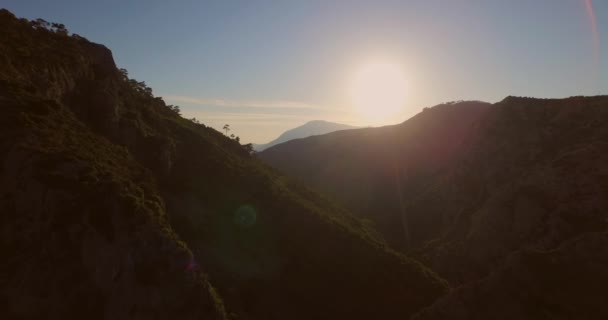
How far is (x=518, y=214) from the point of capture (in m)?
70.4

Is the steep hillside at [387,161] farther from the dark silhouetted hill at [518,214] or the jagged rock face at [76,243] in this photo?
the jagged rock face at [76,243]

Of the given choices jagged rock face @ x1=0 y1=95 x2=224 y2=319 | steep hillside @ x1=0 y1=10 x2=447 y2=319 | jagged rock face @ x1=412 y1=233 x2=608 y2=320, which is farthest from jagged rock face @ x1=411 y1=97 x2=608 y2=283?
jagged rock face @ x1=0 y1=95 x2=224 y2=319

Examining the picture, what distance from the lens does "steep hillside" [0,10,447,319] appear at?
29688 mm

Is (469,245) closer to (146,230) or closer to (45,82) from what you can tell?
(146,230)

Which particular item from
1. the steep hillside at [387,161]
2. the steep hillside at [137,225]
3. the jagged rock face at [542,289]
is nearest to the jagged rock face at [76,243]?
the steep hillside at [137,225]

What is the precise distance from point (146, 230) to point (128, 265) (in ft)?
11.4

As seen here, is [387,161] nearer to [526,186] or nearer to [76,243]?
[526,186]

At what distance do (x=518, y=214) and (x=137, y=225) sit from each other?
68720 millimetres

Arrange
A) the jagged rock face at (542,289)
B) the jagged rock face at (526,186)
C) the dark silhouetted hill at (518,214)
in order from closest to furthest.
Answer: the jagged rock face at (542,289) → the dark silhouetted hill at (518,214) → the jagged rock face at (526,186)

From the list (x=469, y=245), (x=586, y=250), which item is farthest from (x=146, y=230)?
(x=469, y=245)

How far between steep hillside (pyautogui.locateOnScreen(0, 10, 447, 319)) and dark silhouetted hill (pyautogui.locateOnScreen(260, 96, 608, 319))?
19844mm

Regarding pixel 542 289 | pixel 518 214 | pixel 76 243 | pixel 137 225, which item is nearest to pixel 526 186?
pixel 518 214

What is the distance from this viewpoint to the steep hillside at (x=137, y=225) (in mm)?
29688

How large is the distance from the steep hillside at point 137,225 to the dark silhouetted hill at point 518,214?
1984 cm
